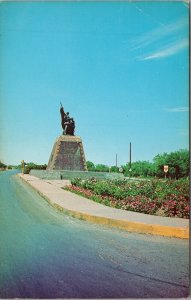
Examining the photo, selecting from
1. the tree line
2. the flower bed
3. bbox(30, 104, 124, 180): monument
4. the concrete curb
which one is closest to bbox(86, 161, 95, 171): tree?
the tree line

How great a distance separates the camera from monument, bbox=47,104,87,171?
28828 millimetres

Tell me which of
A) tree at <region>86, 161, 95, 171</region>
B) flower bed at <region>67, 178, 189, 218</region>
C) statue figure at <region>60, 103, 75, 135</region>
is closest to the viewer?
flower bed at <region>67, 178, 189, 218</region>

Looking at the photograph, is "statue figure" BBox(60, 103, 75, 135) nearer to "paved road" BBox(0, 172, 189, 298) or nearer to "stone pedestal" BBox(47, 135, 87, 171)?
"stone pedestal" BBox(47, 135, 87, 171)

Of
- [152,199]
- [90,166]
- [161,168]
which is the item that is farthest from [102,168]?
[152,199]

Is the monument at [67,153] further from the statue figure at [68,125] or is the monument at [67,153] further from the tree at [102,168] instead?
the tree at [102,168]

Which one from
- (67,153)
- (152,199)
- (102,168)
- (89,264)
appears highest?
(67,153)

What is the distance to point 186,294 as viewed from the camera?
442cm

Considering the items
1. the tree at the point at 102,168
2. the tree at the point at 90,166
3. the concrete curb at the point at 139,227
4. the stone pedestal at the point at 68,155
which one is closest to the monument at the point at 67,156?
the stone pedestal at the point at 68,155

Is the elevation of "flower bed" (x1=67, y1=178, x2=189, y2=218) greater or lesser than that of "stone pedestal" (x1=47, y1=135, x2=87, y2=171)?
lesser

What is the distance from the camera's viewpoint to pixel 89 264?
16.4 ft

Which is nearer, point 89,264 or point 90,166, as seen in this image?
point 89,264

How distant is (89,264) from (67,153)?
24319mm

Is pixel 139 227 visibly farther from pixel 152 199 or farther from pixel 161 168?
pixel 161 168

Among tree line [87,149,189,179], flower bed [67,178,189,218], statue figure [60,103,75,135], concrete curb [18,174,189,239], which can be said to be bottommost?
concrete curb [18,174,189,239]
